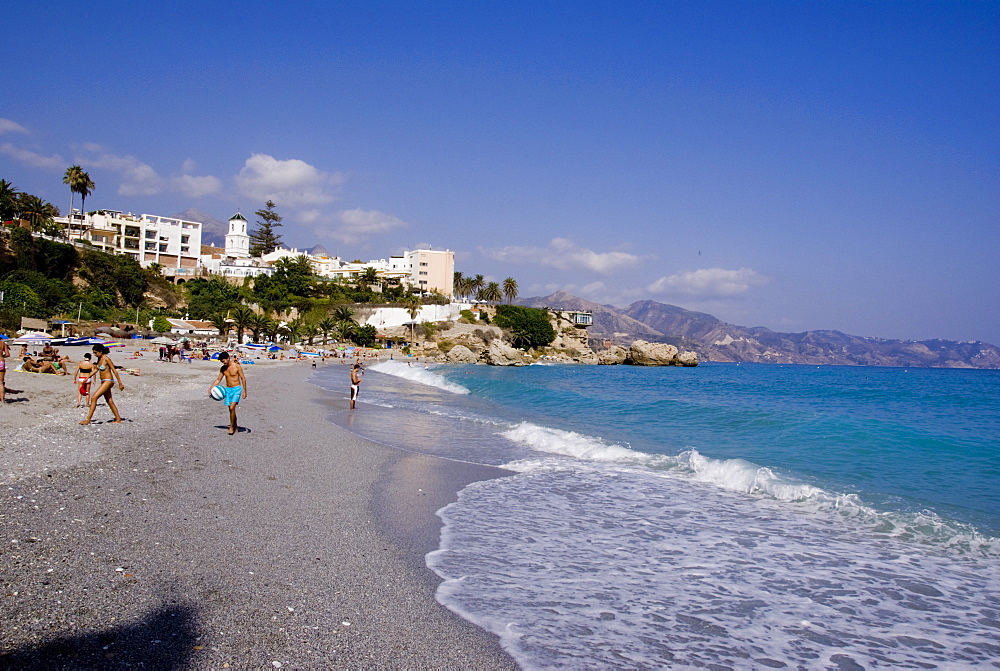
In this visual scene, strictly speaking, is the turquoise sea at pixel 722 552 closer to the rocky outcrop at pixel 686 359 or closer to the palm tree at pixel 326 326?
the palm tree at pixel 326 326

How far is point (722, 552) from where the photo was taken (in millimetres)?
6379

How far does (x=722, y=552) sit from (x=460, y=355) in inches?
2666

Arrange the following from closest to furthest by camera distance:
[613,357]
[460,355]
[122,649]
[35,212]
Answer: [122,649], [35,212], [460,355], [613,357]

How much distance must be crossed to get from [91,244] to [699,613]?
255 feet

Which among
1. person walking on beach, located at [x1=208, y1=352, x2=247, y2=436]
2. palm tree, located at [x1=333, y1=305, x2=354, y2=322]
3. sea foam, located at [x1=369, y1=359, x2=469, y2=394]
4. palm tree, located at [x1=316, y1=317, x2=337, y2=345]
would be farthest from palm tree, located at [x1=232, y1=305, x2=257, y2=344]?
person walking on beach, located at [x1=208, y1=352, x2=247, y2=436]

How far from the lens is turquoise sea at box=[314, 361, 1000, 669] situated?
4332mm

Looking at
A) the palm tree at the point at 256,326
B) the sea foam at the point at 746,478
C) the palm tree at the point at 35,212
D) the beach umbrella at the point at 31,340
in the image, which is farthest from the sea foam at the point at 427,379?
the palm tree at the point at 35,212

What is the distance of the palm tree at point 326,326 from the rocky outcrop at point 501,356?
761 inches

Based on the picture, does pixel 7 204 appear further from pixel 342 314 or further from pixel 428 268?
pixel 428 268

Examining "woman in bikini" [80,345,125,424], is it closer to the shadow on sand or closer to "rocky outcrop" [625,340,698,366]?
the shadow on sand

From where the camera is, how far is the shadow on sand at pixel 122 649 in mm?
3080

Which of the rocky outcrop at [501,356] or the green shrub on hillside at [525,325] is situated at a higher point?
the green shrub on hillside at [525,325]

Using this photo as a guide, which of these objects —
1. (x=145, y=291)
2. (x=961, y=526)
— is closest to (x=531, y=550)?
(x=961, y=526)

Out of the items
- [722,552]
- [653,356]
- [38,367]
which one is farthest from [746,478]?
[653,356]
